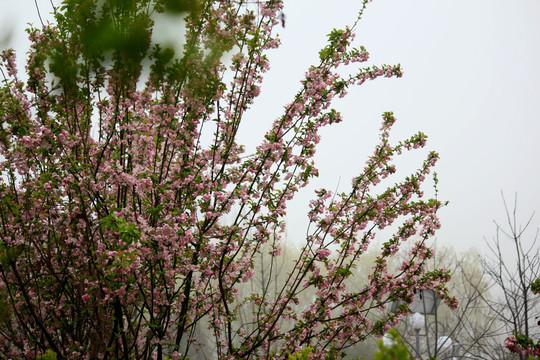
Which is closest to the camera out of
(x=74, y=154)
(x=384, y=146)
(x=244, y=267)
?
(x=74, y=154)

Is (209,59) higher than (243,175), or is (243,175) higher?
(209,59)

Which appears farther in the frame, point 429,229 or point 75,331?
point 429,229

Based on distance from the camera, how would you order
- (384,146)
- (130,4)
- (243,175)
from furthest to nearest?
1. (384,146)
2. (243,175)
3. (130,4)

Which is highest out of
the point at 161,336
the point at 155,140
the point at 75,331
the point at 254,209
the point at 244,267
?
the point at 155,140

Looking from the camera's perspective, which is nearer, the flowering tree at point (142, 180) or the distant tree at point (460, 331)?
the flowering tree at point (142, 180)

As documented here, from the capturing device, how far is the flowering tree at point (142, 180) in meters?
3.40

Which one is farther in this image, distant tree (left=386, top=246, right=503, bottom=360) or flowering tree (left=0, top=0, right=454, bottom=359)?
distant tree (left=386, top=246, right=503, bottom=360)

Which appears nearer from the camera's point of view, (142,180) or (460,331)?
(142,180)

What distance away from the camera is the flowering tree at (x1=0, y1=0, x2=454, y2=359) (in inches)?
134

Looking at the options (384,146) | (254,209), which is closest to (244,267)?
(254,209)

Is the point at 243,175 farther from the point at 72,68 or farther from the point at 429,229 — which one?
the point at 429,229

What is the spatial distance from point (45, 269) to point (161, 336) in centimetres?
143

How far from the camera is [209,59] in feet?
12.0

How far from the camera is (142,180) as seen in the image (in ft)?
10.7
